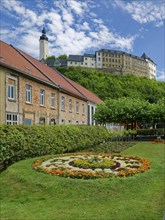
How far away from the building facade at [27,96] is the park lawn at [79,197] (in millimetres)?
10677

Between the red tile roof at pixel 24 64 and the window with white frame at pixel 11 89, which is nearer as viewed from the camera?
the window with white frame at pixel 11 89

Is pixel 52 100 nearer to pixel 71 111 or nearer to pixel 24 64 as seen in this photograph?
pixel 24 64

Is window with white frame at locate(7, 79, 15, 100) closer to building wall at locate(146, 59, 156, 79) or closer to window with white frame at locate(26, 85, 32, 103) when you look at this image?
window with white frame at locate(26, 85, 32, 103)

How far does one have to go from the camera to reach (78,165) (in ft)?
34.9

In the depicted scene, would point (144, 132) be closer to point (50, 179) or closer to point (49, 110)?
point (49, 110)

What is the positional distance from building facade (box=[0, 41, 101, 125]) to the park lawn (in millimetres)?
10677

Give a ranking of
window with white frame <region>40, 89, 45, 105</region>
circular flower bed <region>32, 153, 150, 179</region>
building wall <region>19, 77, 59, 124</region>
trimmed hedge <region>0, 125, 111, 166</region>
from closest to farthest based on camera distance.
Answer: circular flower bed <region>32, 153, 150, 179</region>
trimmed hedge <region>0, 125, 111, 166</region>
building wall <region>19, 77, 59, 124</region>
window with white frame <region>40, 89, 45, 105</region>

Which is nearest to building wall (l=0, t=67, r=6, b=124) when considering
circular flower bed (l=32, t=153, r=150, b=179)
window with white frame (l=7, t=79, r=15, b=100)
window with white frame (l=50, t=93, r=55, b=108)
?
window with white frame (l=7, t=79, r=15, b=100)

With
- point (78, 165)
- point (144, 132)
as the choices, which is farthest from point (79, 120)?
point (78, 165)

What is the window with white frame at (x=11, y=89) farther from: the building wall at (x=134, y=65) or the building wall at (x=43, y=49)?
the building wall at (x=134, y=65)

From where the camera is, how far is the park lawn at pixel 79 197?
604 centimetres

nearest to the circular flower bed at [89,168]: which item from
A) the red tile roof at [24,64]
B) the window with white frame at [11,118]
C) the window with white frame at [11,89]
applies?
the window with white frame at [11,118]

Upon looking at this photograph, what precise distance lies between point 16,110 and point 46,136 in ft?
21.6

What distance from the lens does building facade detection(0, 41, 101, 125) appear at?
1931cm
